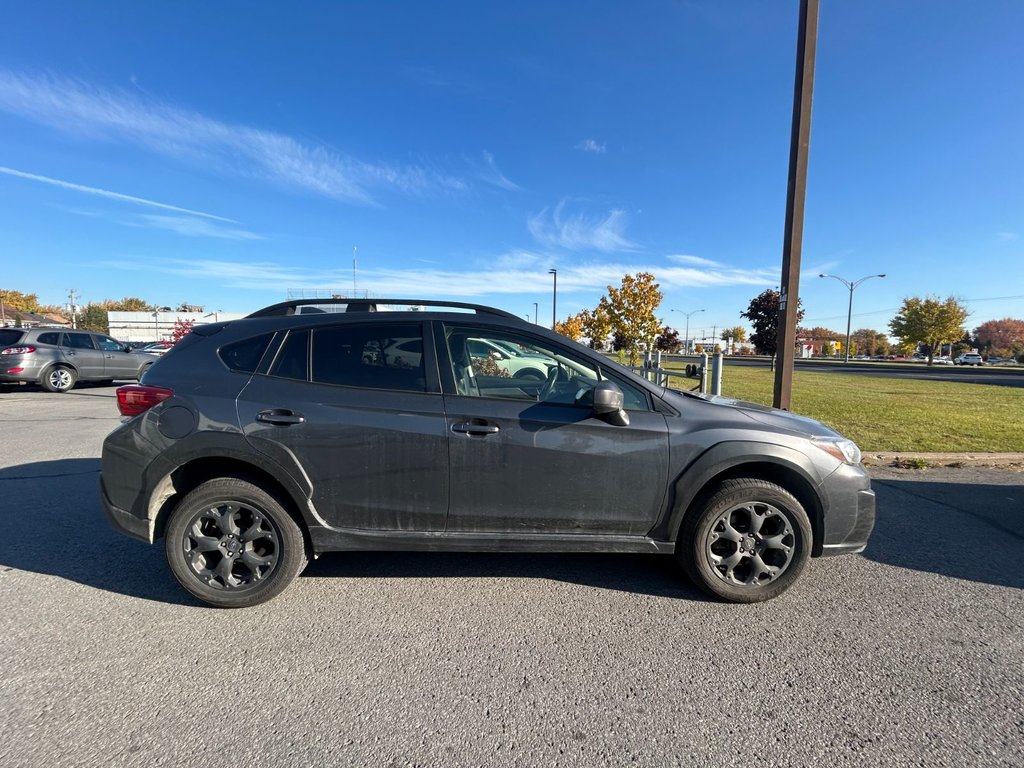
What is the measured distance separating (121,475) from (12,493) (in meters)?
3.07

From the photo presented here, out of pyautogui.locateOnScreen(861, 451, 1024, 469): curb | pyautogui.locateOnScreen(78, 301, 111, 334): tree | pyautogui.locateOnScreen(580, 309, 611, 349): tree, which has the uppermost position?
pyautogui.locateOnScreen(78, 301, 111, 334): tree

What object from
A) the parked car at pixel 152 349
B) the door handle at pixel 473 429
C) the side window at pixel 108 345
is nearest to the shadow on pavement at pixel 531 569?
the door handle at pixel 473 429

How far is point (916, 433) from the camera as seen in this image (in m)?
7.92

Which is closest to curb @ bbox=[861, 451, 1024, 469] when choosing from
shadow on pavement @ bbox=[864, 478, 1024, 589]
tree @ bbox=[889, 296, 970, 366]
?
shadow on pavement @ bbox=[864, 478, 1024, 589]

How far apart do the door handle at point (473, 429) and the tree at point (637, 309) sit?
22.1m

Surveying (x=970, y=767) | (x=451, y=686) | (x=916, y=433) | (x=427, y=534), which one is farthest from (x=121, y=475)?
(x=916, y=433)

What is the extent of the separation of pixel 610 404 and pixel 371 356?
1.45m

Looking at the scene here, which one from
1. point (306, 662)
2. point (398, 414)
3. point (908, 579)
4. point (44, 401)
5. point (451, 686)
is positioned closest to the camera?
point (451, 686)

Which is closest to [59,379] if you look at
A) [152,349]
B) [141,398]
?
[152,349]

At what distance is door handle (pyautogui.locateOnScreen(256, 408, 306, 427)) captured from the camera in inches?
113

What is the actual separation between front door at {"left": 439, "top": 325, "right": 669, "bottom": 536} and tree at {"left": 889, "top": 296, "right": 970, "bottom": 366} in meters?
63.9

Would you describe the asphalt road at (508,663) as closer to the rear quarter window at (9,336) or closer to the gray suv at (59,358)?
the gray suv at (59,358)

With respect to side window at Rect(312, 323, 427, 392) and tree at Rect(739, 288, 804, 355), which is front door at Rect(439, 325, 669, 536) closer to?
side window at Rect(312, 323, 427, 392)

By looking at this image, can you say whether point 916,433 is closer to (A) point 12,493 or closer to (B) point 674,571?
(B) point 674,571
